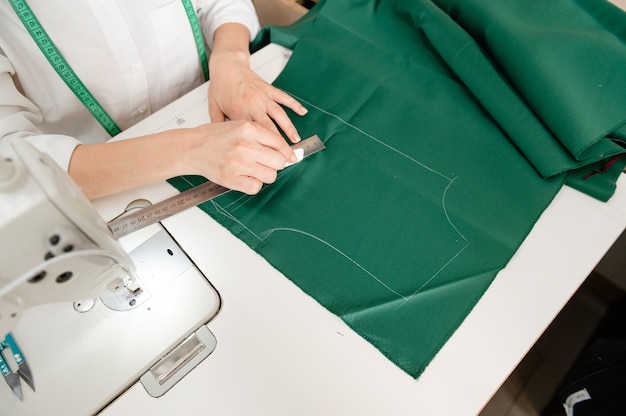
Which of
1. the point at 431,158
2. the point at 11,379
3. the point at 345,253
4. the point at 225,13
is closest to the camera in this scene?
the point at 11,379

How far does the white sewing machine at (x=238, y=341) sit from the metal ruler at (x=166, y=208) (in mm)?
20

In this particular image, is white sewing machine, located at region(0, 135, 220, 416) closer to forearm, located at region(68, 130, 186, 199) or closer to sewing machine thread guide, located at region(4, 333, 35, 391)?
sewing machine thread guide, located at region(4, 333, 35, 391)

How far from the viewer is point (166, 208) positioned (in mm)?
753

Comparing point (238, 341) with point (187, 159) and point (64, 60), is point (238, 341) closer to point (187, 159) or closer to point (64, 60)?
point (187, 159)

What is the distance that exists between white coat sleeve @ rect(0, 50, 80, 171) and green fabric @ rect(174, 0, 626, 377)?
21 cm

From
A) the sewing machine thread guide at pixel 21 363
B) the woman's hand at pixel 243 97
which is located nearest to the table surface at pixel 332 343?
the sewing machine thread guide at pixel 21 363

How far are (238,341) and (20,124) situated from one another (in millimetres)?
551

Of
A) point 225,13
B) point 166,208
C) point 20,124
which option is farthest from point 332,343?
point 225,13

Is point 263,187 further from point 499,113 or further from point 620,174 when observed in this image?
point 620,174

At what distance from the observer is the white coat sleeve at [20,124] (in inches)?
27.2

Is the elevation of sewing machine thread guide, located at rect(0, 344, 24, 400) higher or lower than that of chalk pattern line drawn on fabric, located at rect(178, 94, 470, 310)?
lower

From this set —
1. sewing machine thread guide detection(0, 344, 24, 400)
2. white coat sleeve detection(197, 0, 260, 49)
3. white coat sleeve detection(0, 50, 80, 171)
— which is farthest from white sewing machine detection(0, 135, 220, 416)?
white coat sleeve detection(197, 0, 260, 49)

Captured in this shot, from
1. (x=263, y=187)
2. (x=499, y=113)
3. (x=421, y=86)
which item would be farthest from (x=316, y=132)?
(x=499, y=113)

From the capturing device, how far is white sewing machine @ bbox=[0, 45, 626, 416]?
603 millimetres
